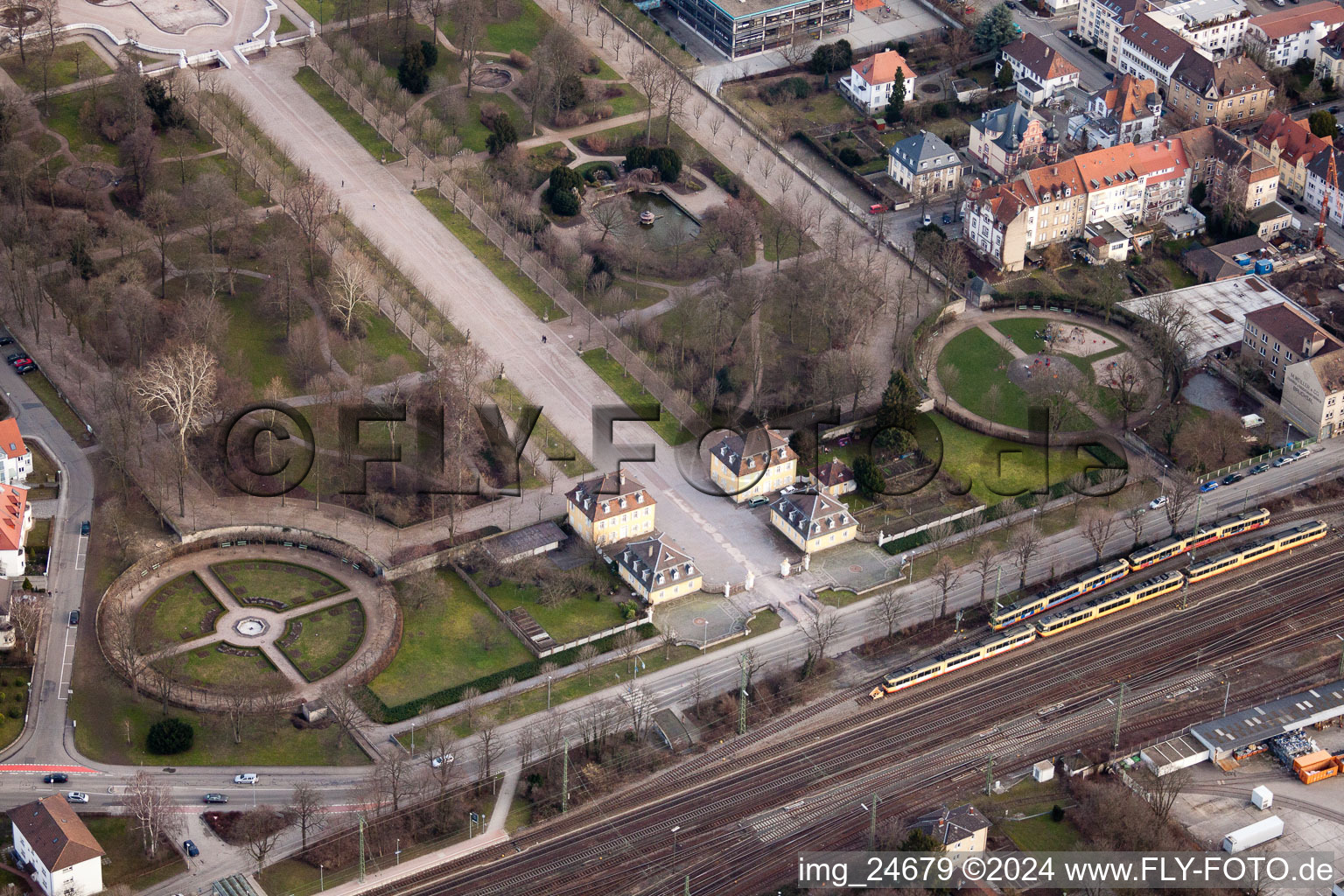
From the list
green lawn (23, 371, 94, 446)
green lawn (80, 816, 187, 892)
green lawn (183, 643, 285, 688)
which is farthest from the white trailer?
green lawn (23, 371, 94, 446)

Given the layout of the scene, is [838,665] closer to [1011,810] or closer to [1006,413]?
[1011,810]

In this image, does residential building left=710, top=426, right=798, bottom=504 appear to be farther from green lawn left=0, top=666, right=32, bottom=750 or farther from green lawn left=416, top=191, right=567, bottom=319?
green lawn left=0, top=666, right=32, bottom=750

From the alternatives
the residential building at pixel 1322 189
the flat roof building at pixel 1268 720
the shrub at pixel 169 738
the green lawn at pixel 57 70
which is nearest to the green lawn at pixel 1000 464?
the flat roof building at pixel 1268 720

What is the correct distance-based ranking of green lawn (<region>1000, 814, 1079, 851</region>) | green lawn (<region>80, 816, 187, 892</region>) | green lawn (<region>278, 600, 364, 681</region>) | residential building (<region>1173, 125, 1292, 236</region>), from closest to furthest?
green lawn (<region>80, 816, 187, 892</region>)
green lawn (<region>1000, 814, 1079, 851</region>)
green lawn (<region>278, 600, 364, 681</region>)
residential building (<region>1173, 125, 1292, 236</region>)

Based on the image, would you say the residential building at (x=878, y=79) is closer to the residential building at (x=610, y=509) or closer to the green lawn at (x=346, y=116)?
the green lawn at (x=346, y=116)

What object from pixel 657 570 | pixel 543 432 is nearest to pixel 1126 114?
pixel 543 432

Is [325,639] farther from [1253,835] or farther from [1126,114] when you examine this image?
[1126,114]

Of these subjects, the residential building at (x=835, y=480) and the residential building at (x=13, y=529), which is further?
the residential building at (x=835, y=480)
